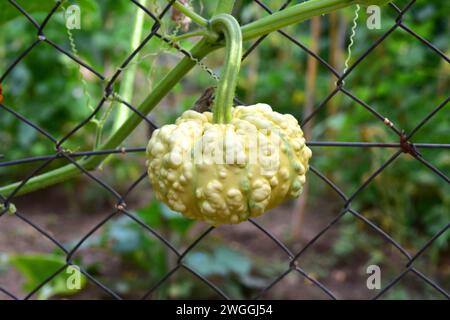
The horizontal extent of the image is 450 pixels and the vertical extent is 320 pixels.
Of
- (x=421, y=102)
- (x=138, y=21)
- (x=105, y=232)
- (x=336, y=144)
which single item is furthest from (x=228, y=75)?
(x=421, y=102)

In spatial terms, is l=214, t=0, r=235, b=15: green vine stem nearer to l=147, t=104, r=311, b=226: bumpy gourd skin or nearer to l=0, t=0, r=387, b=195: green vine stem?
l=0, t=0, r=387, b=195: green vine stem

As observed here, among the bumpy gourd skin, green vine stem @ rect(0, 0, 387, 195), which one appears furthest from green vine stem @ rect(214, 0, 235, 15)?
the bumpy gourd skin

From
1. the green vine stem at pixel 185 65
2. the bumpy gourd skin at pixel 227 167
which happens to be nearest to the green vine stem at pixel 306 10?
the green vine stem at pixel 185 65

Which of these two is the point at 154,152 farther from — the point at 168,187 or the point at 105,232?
the point at 105,232

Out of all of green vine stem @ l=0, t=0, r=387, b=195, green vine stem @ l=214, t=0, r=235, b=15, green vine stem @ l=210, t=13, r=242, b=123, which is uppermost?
green vine stem @ l=214, t=0, r=235, b=15

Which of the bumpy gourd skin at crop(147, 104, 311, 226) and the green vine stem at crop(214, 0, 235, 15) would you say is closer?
the bumpy gourd skin at crop(147, 104, 311, 226)

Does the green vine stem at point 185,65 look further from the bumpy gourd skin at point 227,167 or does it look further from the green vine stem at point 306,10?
the bumpy gourd skin at point 227,167
